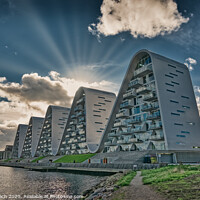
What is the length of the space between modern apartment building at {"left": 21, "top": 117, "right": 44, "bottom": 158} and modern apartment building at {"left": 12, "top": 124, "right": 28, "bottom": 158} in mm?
10635

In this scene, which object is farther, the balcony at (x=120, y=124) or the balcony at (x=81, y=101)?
the balcony at (x=81, y=101)

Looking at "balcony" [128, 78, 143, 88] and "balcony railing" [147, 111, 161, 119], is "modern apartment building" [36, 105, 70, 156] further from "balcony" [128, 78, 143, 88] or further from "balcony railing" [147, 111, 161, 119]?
"balcony railing" [147, 111, 161, 119]

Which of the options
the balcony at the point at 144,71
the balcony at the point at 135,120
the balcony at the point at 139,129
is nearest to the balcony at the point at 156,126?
the balcony at the point at 139,129

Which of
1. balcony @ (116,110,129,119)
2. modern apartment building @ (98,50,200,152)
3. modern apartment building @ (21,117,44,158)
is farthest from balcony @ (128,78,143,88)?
modern apartment building @ (21,117,44,158)

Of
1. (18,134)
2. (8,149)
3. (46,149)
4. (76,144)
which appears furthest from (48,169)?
(8,149)

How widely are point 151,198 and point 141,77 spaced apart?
1894 inches

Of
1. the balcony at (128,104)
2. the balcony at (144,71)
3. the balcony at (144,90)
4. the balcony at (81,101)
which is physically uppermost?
the balcony at (81,101)

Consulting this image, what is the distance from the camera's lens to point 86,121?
75.6 meters

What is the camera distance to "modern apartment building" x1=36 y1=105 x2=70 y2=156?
10100 cm

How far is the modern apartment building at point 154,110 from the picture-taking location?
45.2 metres


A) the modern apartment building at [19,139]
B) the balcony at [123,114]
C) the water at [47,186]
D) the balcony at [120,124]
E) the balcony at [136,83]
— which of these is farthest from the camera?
the modern apartment building at [19,139]

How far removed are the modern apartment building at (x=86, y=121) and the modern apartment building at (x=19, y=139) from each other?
73843 millimetres

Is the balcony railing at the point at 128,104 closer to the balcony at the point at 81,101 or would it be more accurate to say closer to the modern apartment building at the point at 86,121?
the modern apartment building at the point at 86,121

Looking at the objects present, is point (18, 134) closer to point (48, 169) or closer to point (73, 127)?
point (73, 127)
